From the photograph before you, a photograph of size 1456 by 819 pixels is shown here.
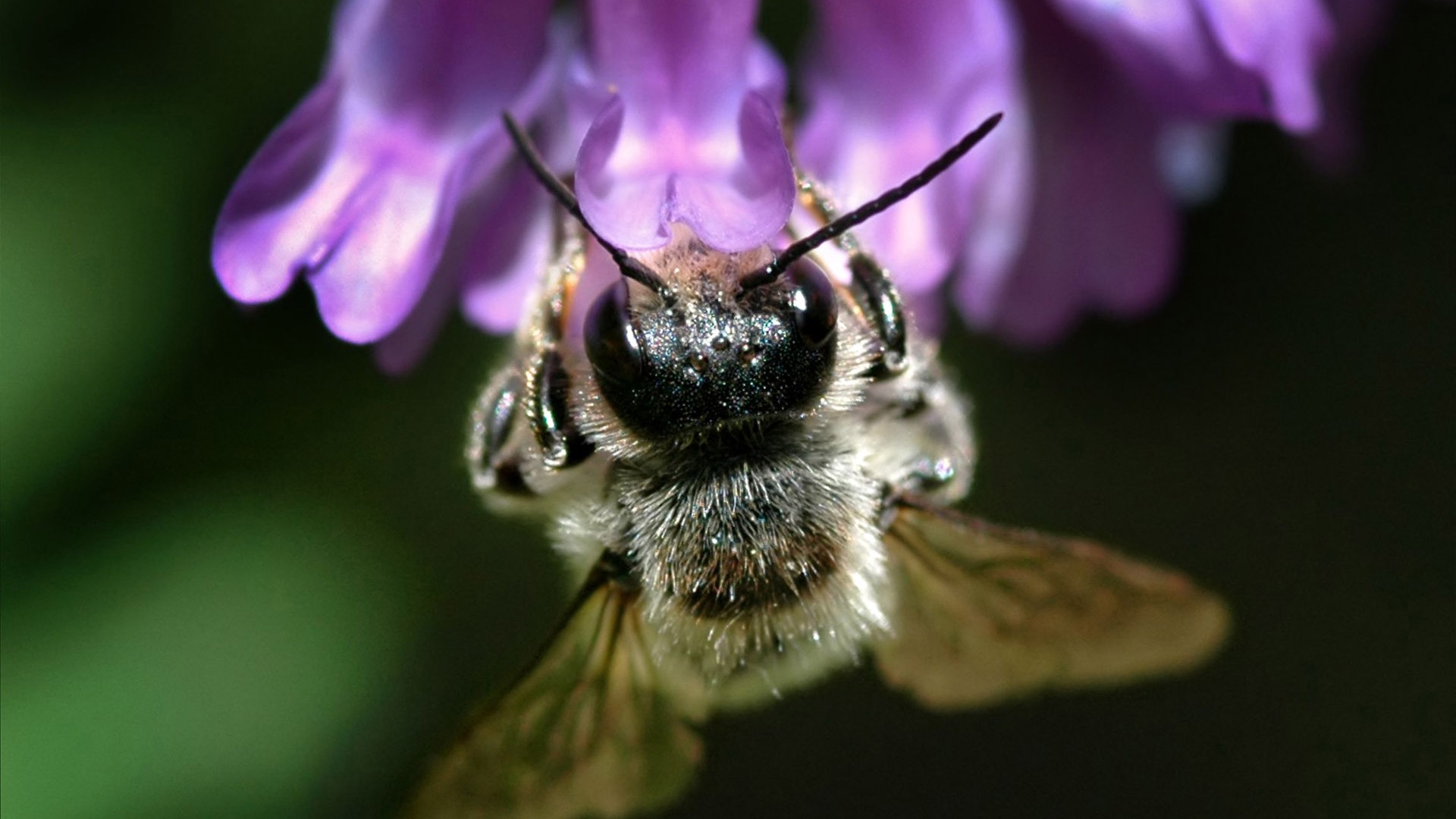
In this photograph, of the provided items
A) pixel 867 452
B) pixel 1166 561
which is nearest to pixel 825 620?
pixel 867 452

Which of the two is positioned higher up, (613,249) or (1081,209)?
(1081,209)

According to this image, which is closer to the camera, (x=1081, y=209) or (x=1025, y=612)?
(x=1025, y=612)

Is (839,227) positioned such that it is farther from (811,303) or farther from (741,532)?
(741,532)

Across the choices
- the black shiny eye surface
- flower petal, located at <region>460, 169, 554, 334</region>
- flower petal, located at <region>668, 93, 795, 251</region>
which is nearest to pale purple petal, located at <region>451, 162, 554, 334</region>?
flower petal, located at <region>460, 169, 554, 334</region>

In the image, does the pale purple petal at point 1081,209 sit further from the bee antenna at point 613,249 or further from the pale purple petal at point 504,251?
the bee antenna at point 613,249

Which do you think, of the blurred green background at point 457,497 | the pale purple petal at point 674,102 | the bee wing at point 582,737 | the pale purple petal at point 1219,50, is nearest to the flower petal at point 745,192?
the pale purple petal at point 674,102

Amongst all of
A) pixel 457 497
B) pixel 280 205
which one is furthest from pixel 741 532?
pixel 457 497

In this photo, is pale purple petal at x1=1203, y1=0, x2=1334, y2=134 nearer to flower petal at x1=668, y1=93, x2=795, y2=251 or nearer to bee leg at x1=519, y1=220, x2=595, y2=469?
flower petal at x1=668, y1=93, x2=795, y2=251
